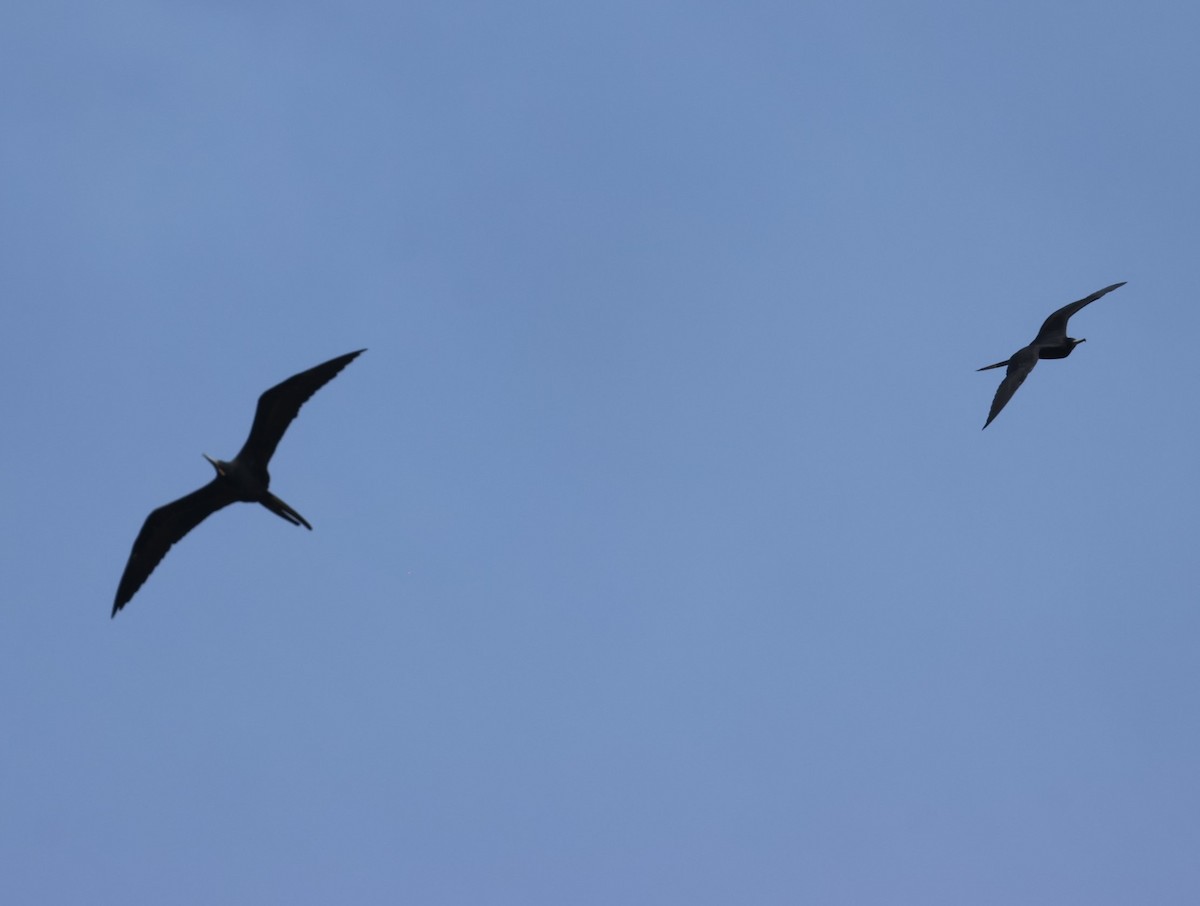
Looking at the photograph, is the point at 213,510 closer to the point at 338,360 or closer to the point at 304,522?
the point at 304,522

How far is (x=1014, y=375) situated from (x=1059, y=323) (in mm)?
3867

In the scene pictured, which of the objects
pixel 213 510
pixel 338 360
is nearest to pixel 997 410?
pixel 338 360

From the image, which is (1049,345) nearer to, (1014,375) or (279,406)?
(1014,375)

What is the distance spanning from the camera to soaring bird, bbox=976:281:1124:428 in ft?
106

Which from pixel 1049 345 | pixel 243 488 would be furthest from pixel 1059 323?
pixel 243 488

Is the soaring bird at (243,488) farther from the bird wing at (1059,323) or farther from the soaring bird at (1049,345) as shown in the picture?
the bird wing at (1059,323)

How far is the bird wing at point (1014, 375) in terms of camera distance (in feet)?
99.3

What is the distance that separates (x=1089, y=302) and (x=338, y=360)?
19792mm

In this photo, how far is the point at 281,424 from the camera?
1060 inches

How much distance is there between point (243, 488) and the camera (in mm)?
27328

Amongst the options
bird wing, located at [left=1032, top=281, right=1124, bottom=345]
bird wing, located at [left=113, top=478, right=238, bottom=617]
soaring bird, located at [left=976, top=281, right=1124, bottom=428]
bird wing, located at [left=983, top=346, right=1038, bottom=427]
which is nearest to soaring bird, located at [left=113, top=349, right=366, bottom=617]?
bird wing, located at [left=113, top=478, right=238, bottom=617]

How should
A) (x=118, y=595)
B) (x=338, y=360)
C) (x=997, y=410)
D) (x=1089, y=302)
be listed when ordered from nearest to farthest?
(x=338, y=360) → (x=118, y=595) → (x=997, y=410) → (x=1089, y=302)

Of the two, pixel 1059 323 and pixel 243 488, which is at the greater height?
pixel 1059 323

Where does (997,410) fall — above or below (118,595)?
above
